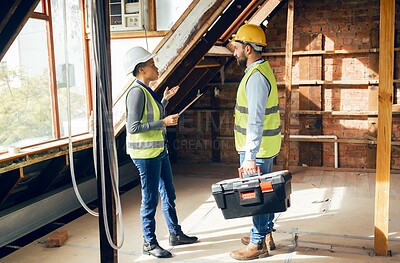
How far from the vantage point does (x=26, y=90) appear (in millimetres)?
3490

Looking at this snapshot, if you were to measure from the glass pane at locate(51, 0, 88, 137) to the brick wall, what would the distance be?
2.66m

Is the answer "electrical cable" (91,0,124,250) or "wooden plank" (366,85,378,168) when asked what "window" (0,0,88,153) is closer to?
"electrical cable" (91,0,124,250)

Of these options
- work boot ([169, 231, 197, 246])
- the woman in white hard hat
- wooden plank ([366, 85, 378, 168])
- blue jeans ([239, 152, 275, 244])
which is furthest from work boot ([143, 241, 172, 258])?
wooden plank ([366, 85, 378, 168])

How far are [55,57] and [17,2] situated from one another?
1.80 m

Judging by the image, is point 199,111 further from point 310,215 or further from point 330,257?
point 330,257

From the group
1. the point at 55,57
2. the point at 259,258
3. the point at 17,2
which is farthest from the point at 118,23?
the point at 259,258

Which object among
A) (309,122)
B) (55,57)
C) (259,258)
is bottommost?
(259,258)

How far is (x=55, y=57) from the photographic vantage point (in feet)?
12.3

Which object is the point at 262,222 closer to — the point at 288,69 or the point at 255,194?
the point at 255,194

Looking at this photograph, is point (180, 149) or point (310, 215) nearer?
point (310, 215)

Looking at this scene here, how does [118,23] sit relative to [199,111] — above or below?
above

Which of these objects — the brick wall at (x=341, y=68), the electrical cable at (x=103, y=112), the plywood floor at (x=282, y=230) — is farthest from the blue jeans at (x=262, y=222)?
the brick wall at (x=341, y=68)

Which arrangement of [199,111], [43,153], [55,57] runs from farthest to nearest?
[199,111] < [55,57] < [43,153]

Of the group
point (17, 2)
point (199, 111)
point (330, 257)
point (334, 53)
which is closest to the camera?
point (17, 2)
